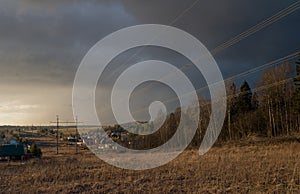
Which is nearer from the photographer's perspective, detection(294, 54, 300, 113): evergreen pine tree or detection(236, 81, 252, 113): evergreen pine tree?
detection(294, 54, 300, 113): evergreen pine tree

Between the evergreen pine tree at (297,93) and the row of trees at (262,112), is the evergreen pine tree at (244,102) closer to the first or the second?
the row of trees at (262,112)

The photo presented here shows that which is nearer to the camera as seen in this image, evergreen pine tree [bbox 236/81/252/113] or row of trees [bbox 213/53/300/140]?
row of trees [bbox 213/53/300/140]

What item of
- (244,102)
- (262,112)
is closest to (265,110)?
(262,112)

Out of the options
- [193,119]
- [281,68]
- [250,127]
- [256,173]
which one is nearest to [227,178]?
[256,173]

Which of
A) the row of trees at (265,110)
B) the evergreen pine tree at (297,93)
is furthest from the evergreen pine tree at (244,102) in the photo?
the evergreen pine tree at (297,93)

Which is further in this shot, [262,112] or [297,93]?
[262,112]

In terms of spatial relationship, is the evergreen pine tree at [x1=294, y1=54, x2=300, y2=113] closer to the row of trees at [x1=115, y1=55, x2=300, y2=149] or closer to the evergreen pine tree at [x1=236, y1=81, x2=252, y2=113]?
the row of trees at [x1=115, y1=55, x2=300, y2=149]

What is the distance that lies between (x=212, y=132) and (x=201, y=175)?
4070 centimetres

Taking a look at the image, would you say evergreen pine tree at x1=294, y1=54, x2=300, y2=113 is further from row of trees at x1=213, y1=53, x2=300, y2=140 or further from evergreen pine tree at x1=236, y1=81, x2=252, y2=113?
evergreen pine tree at x1=236, y1=81, x2=252, y2=113

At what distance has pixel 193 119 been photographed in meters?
58.7

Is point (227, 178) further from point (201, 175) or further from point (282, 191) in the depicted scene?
point (282, 191)

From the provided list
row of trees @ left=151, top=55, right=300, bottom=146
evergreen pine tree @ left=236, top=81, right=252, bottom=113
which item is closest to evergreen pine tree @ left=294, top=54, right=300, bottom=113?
row of trees @ left=151, top=55, right=300, bottom=146

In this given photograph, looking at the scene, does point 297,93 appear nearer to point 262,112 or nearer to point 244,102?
point 262,112

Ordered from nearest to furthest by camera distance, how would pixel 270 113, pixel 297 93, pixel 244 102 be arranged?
1. pixel 297 93
2. pixel 270 113
3. pixel 244 102
